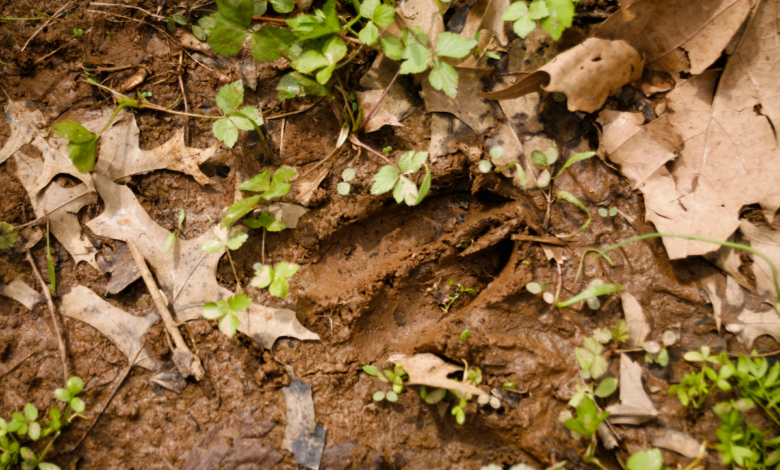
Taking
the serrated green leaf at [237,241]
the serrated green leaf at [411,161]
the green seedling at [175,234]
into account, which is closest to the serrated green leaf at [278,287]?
the serrated green leaf at [237,241]

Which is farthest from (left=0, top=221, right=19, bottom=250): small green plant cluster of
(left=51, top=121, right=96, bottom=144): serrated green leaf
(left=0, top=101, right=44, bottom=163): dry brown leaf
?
(left=51, top=121, right=96, bottom=144): serrated green leaf

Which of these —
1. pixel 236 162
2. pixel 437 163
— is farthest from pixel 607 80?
pixel 236 162

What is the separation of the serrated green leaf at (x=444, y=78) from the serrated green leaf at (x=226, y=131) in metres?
0.98

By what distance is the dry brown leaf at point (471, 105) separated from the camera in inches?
80.0

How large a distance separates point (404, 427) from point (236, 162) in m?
1.59

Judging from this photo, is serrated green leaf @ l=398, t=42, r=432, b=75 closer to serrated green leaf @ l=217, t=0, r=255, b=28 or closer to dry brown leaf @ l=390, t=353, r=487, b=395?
serrated green leaf @ l=217, t=0, r=255, b=28

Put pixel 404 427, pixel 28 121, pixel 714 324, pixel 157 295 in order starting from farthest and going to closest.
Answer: pixel 28 121
pixel 157 295
pixel 404 427
pixel 714 324

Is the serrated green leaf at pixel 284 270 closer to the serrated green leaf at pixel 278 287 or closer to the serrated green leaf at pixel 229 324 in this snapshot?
the serrated green leaf at pixel 278 287

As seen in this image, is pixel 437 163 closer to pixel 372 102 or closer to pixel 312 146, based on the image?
pixel 372 102

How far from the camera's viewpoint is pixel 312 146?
2.17 meters

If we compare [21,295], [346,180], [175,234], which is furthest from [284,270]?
[21,295]

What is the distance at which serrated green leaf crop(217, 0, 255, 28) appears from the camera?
6.04ft

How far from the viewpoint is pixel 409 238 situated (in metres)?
2.20

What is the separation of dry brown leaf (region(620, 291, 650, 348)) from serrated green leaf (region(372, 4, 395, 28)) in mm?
1661
